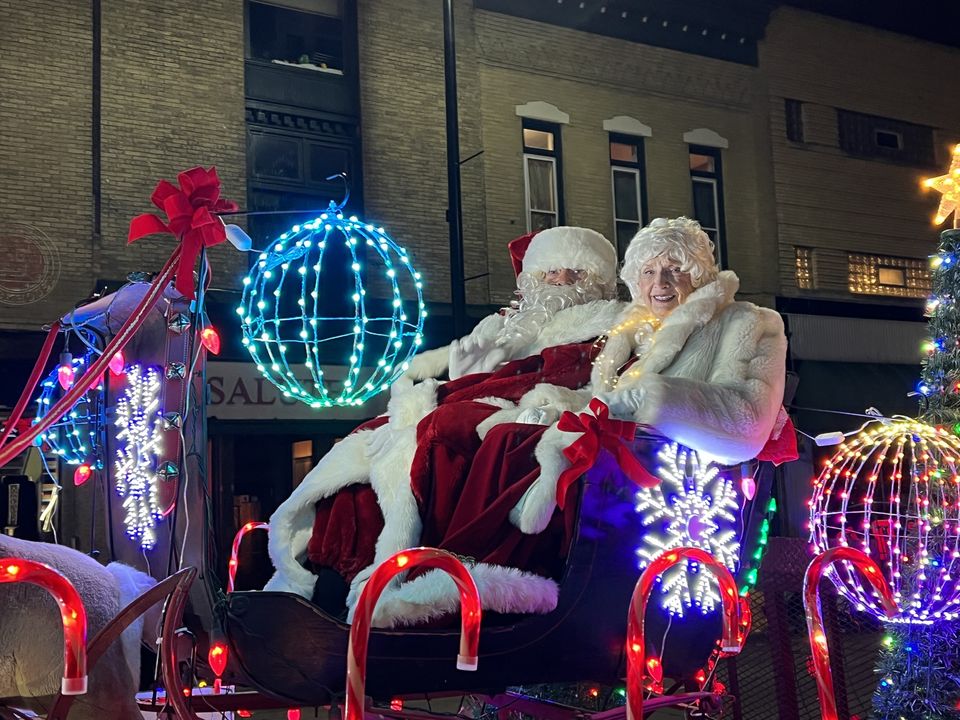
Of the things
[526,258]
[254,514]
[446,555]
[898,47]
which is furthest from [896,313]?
[446,555]

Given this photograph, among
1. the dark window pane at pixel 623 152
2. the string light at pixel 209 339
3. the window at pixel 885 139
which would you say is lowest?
the string light at pixel 209 339

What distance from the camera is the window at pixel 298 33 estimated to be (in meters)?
11.9

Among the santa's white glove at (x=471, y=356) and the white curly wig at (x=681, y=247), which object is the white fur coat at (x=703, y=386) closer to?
the white curly wig at (x=681, y=247)

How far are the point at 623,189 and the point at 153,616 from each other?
1180cm

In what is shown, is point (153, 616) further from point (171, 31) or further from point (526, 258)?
point (171, 31)

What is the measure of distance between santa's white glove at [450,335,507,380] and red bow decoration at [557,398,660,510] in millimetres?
1317

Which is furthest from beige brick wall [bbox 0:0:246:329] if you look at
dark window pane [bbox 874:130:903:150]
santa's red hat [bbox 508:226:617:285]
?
dark window pane [bbox 874:130:903:150]

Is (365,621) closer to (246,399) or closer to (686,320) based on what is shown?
(686,320)

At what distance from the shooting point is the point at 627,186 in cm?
1412

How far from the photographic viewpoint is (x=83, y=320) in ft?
10.6

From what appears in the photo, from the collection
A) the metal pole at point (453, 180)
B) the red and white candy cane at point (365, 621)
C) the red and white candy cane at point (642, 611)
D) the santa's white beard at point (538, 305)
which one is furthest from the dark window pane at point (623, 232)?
the red and white candy cane at point (365, 621)

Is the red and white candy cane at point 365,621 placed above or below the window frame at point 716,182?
below

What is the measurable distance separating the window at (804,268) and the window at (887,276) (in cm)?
79

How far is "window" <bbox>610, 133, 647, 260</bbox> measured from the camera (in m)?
14.0
